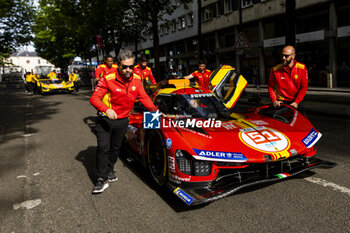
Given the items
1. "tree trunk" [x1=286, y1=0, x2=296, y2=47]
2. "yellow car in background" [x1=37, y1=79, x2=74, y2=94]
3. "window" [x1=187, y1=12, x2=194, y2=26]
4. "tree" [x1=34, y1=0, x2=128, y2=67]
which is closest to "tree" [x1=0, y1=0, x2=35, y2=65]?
"tree" [x1=34, y1=0, x2=128, y2=67]

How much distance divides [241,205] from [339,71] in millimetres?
20332

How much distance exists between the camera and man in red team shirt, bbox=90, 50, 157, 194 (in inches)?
153

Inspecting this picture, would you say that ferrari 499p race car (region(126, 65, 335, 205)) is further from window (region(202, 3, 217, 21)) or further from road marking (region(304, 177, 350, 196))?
window (region(202, 3, 217, 21))

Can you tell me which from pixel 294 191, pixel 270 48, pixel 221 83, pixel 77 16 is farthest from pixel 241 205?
pixel 77 16

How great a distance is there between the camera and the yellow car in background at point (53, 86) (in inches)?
886

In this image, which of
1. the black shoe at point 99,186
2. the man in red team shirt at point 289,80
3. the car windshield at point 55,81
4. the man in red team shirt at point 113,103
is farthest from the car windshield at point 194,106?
the car windshield at point 55,81

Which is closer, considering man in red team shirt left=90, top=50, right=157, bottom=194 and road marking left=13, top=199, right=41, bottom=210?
road marking left=13, top=199, right=41, bottom=210

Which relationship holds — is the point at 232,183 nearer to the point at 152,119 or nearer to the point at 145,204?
the point at 145,204

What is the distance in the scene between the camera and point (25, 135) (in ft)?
27.1

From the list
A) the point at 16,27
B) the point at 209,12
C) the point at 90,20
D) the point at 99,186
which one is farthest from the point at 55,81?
the point at 99,186

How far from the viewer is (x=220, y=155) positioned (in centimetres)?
329

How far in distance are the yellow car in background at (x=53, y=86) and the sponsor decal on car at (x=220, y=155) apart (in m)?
21.6

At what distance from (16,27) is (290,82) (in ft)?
86.2

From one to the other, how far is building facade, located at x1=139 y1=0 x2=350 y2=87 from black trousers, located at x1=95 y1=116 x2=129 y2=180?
1002 cm
